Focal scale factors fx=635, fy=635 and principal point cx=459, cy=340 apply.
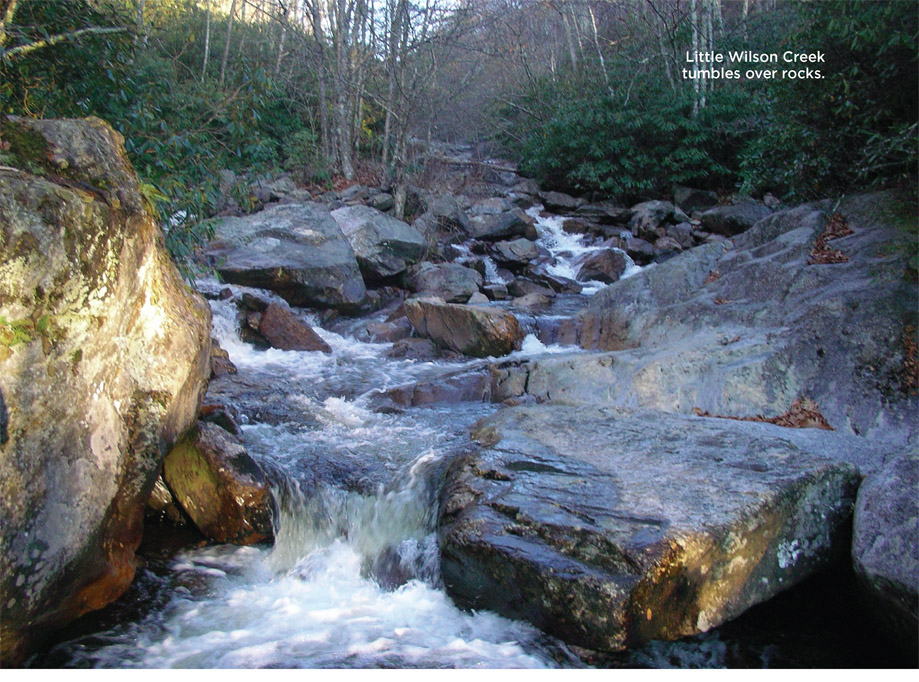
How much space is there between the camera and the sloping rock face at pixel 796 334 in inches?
207

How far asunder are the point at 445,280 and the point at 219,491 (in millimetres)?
7549

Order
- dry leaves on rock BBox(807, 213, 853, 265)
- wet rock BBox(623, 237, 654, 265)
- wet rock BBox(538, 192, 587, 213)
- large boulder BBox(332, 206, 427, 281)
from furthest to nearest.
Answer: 1. wet rock BBox(538, 192, 587, 213)
2. wet rock BBox(623, 237, 654, 265)
3. large boulder BBox(332, 206, 427, 281)
4. dry leaves on rock BBox(807, 213, 853, 265)

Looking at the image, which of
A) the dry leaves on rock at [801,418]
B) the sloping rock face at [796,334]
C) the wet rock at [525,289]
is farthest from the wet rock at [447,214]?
the dry leaves on rock at [801,418]

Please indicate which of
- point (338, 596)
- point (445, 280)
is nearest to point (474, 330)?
point (445, 280)

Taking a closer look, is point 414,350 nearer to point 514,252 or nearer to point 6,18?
point 514,252

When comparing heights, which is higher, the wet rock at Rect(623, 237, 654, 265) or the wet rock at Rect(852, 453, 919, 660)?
the wet rock at Rect(623, 237, 654, 265)

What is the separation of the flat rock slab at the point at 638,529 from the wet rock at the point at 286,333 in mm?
4970

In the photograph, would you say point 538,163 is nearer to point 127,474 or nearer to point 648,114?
point 648,114

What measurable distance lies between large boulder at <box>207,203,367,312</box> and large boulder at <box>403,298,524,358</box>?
2.06 meters

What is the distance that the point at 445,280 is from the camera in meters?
11.4

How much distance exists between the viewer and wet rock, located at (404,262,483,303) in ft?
36.6

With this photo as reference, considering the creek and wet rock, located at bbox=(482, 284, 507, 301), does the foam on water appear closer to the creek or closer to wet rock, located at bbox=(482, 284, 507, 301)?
wet rock, located at bbox=(482, 284, 507, 301)

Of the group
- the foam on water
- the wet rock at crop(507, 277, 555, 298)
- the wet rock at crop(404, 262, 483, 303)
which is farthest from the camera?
the foam on water

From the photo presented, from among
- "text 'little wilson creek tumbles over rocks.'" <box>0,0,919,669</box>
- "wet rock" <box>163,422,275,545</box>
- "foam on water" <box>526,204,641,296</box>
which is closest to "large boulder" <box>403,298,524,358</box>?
"text 'little wilson creek tumbles over rocks.'" <box>0,0,919,669</box>
